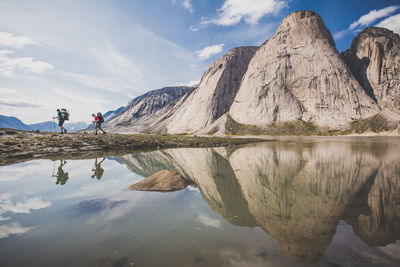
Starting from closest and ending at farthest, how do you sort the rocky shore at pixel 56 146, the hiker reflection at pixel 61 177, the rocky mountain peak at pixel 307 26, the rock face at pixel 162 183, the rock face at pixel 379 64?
the rock face at pixel 162 183
the hiker reflection at pixel 61 177
the rocky shore at pixel 56 146
the rock face at pixel 379 64
the rocky mountain peak at pixel 307 26

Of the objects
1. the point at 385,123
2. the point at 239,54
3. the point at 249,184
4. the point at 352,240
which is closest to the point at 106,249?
the point at 352,240

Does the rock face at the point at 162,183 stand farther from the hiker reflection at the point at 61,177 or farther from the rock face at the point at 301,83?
the rock face at the point at 301,83

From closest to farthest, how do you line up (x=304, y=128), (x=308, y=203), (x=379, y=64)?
(x=308, y=203)
(x=304, y=128)
(x=379, y=64)

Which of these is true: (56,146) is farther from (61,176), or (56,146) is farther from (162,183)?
(162,183)

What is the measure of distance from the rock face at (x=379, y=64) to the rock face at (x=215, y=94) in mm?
55756

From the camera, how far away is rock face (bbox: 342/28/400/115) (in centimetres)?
8438

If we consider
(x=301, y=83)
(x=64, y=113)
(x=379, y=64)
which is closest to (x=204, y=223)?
(x=64, y=113)

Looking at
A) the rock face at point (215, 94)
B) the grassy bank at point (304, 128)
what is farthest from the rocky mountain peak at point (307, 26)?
the grassy bank at point (304, 128)

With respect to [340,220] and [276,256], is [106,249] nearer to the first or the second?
[276,256]

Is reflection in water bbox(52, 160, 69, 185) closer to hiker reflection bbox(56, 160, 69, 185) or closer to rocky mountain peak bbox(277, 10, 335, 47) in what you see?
hiker reflection bbox(56, 160, 69, 185)

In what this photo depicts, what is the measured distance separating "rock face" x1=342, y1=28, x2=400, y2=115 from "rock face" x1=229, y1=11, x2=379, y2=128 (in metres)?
12.1

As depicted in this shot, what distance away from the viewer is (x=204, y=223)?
5.98 metres

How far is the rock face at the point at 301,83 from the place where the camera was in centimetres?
7925

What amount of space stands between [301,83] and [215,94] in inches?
1615
